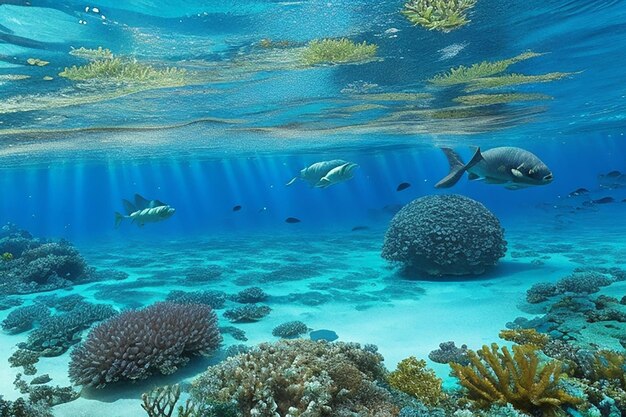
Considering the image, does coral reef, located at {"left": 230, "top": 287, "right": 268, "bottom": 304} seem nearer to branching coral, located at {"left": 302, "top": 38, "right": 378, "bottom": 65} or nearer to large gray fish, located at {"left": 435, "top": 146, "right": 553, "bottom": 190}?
large gray fish, located at {"left": 435, "top": 146, "right": 553, "bottom": 190}

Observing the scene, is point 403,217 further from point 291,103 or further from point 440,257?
point 291,103

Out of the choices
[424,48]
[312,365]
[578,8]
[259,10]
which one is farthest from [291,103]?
[312,365]

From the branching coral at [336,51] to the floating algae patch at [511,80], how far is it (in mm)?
5965

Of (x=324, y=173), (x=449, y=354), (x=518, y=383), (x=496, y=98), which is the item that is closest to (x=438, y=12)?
(x=324, y=173)

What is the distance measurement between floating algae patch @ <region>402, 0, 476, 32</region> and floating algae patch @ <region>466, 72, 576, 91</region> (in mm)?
6243

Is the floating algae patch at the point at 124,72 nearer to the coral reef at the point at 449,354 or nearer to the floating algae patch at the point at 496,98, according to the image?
the coral reef at the point at 449,354

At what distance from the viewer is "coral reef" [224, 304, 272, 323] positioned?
Result: 9.16 metres

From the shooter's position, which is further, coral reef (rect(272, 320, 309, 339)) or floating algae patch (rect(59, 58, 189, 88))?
floating algae patch (rect(59, 58, 189, 88))

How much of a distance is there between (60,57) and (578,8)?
1387cm

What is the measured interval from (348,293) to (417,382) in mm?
6395

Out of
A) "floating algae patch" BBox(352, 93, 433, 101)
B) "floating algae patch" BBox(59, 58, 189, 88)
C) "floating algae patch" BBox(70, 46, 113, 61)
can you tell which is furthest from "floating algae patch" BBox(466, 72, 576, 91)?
"floating algae patch" BBox(70, 46, 113, 61)

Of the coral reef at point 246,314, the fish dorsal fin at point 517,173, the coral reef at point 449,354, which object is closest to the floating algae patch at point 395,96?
the coral reef at point 246,314

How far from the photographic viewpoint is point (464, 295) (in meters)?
10.3

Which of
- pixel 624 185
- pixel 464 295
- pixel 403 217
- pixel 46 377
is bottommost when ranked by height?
pixel 624 185
